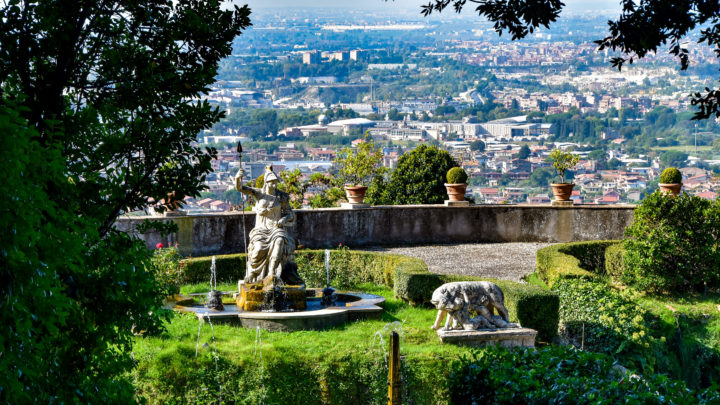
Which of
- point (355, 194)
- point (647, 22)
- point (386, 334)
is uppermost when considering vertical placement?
point (647, 22)

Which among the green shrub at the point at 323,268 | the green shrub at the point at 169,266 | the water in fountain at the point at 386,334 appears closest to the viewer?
the water in fountain at the point at 386,334

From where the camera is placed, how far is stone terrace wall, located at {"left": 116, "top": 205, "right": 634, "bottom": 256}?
17984 mm

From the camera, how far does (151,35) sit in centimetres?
681

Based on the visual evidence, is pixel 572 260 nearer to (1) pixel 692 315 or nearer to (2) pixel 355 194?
(1) pixel 692 315

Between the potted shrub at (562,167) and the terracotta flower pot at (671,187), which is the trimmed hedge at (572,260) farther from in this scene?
the potted shrub at (562,167)

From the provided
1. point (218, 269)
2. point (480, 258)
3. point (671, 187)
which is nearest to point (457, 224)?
point (480, 258)

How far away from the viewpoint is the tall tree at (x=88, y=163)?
400cm

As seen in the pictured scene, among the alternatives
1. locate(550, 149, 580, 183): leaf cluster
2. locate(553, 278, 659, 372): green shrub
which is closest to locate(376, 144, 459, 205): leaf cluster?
locate(550, 149, 580, 183): leaf cluster

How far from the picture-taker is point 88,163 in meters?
6.16

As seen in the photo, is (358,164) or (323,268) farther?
(358,164)

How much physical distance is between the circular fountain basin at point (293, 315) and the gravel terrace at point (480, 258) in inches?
145

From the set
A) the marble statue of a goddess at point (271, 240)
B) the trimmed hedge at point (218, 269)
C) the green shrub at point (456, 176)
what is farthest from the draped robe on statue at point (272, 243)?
the green shrub at point (456, 176)

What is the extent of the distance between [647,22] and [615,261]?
31.6 feet

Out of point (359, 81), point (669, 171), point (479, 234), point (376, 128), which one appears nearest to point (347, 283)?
point (479, 234)
